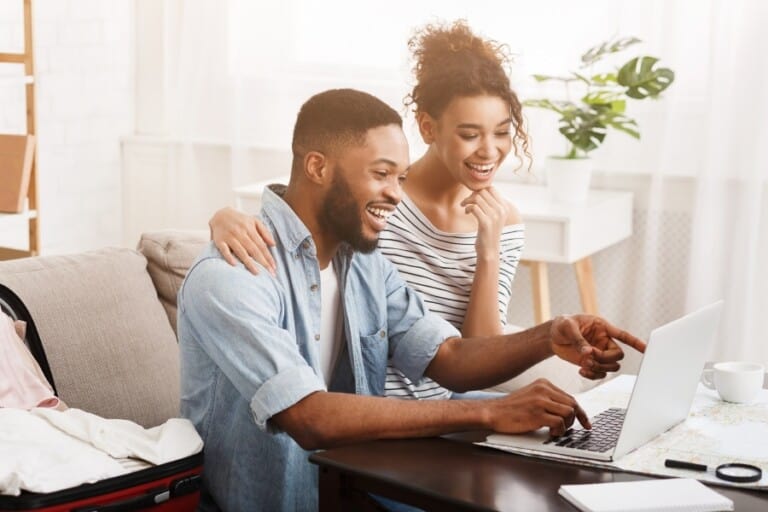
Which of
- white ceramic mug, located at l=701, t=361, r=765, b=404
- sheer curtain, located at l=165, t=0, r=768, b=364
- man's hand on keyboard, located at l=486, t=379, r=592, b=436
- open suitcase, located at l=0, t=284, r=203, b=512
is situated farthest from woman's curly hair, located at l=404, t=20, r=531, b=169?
sheer curtain, located at l=165, t=0, r=768, b=364

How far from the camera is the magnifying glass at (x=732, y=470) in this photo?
1.42 metres

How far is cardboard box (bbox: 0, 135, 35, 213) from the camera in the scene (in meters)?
3.45

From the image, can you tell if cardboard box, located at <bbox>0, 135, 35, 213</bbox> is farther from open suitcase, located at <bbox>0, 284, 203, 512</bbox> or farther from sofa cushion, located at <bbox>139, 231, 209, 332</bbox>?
open suitcase, located at <bbox>0, 284, 203, 512</bbox>

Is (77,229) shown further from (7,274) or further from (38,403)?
(38,403)

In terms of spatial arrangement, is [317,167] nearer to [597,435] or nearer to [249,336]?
[249,336]

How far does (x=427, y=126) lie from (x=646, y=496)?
1218 millimetres

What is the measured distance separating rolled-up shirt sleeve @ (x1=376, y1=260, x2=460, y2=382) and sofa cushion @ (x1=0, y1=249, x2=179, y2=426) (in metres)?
0.55

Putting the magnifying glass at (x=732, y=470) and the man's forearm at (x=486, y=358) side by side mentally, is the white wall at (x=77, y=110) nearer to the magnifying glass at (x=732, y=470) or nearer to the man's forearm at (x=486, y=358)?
the man's forearm at (x=486, y=358)

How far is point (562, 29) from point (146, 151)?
167 centimetres

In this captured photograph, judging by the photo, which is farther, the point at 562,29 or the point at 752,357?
the point at 562,29

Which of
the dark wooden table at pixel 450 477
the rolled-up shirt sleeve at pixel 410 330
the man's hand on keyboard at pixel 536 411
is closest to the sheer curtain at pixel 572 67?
the rolled-up shirt sleeve at pixel 410 330

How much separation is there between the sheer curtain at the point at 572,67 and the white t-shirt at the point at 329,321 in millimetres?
1685

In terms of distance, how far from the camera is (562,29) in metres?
3.75

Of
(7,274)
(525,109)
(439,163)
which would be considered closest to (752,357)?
(525,109)
